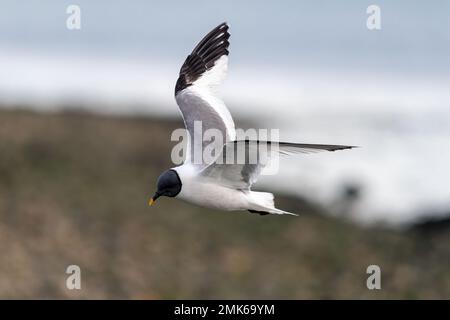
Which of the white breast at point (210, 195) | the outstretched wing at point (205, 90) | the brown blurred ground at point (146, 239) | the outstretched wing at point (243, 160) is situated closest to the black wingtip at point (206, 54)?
the outstretched wing at point (205, 90)

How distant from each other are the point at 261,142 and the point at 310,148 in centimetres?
42

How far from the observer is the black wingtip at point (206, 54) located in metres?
10.8

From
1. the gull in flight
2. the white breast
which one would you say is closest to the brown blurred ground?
the gull in flight

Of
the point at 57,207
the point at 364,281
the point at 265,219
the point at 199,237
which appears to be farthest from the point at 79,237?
the point at 364,281

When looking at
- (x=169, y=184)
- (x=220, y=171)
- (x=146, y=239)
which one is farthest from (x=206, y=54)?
(x=146, y=239)

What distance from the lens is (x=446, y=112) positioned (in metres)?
30.9

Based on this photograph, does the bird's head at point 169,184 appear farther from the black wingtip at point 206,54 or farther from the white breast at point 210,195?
the black wingtip at point 206,54

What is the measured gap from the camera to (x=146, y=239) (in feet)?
71.0

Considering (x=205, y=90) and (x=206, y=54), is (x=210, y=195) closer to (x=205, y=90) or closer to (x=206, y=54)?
(x=205, y=90)

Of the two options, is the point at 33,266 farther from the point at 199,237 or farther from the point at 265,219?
the point at 265,219

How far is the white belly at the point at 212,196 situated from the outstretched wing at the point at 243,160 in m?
0.10

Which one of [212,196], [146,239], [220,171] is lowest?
[212,196]

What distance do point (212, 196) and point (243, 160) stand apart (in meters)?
0.38

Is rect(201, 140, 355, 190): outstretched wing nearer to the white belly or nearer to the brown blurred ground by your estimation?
the white belly
